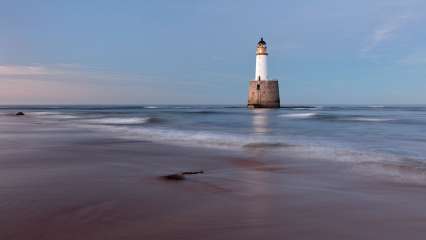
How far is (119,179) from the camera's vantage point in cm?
569

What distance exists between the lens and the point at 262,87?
4925cm

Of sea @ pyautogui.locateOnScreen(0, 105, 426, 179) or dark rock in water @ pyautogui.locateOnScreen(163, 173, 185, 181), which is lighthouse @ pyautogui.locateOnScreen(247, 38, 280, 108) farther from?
dark rock in water @ pyautogui.locateOnScreen(163, 173, 185, 181)

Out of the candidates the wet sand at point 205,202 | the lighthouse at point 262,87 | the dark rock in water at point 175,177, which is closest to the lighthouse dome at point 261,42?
the lighthouse at point 262,87

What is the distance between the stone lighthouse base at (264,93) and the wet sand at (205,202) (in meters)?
42.2

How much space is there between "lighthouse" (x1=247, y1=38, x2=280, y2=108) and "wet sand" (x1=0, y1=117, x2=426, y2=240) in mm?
41733

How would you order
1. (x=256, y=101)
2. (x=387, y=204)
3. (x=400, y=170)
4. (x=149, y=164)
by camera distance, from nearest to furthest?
(x=387, y=204) < (x=400, y=170) < (x=149, y=164) < (x=256, y=101)

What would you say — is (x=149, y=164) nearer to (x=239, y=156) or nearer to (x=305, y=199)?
(x=239, y=156)

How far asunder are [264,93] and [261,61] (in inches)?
152

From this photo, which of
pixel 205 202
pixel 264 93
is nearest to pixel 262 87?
pixel 264 93

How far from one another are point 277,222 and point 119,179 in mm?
2771

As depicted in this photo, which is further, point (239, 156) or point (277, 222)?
point (239, 156)

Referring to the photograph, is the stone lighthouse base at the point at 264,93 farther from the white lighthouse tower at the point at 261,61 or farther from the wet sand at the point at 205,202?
the wet sand at the point at 205,202

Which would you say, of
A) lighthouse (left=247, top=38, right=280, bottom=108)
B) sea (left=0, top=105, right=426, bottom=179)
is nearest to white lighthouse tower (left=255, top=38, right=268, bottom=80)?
lighthouse (left=247, top=38, right=280, bottom=108)

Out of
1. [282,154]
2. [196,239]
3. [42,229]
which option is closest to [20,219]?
[42,229]
